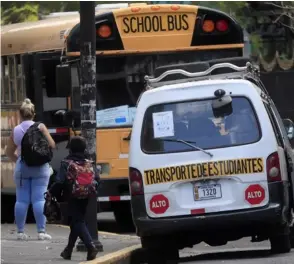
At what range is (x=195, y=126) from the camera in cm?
1268

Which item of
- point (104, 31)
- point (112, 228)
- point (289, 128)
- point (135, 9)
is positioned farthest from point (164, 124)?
point (112, 228)

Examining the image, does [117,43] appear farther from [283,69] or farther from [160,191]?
[283,69]

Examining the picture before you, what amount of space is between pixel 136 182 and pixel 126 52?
492 cm

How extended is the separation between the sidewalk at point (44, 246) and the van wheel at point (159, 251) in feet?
1.51

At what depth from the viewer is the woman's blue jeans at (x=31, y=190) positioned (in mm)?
15078

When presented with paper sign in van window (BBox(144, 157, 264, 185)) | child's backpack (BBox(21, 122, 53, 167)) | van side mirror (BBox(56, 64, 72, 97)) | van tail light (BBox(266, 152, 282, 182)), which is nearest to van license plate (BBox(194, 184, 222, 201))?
paper sign in van window (BBox(144, 157, 264, 185))

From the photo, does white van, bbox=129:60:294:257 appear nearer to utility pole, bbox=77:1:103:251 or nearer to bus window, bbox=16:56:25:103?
utility pole, bbox=77:1:103:251

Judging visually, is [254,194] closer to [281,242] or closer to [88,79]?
[281,242]

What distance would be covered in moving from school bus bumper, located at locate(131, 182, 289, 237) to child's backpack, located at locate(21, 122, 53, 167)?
7.70 ft

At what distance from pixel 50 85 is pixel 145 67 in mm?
1582

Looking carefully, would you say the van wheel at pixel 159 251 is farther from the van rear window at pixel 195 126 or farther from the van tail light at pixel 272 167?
the van tail light at pixel 272 167

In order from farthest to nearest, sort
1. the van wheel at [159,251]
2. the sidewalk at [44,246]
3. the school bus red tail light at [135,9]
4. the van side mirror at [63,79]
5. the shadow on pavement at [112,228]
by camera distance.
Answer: the shadow on pavement at [112,228]
the school bus red tail light at [135,9]
the van side mirror at [63,79]
the van wheel at [159,251]
the sidewalk at [44,246]

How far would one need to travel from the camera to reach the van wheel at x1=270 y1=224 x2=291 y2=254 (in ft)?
42.6

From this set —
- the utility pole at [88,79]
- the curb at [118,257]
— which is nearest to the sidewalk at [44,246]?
the curb at [118,257]
